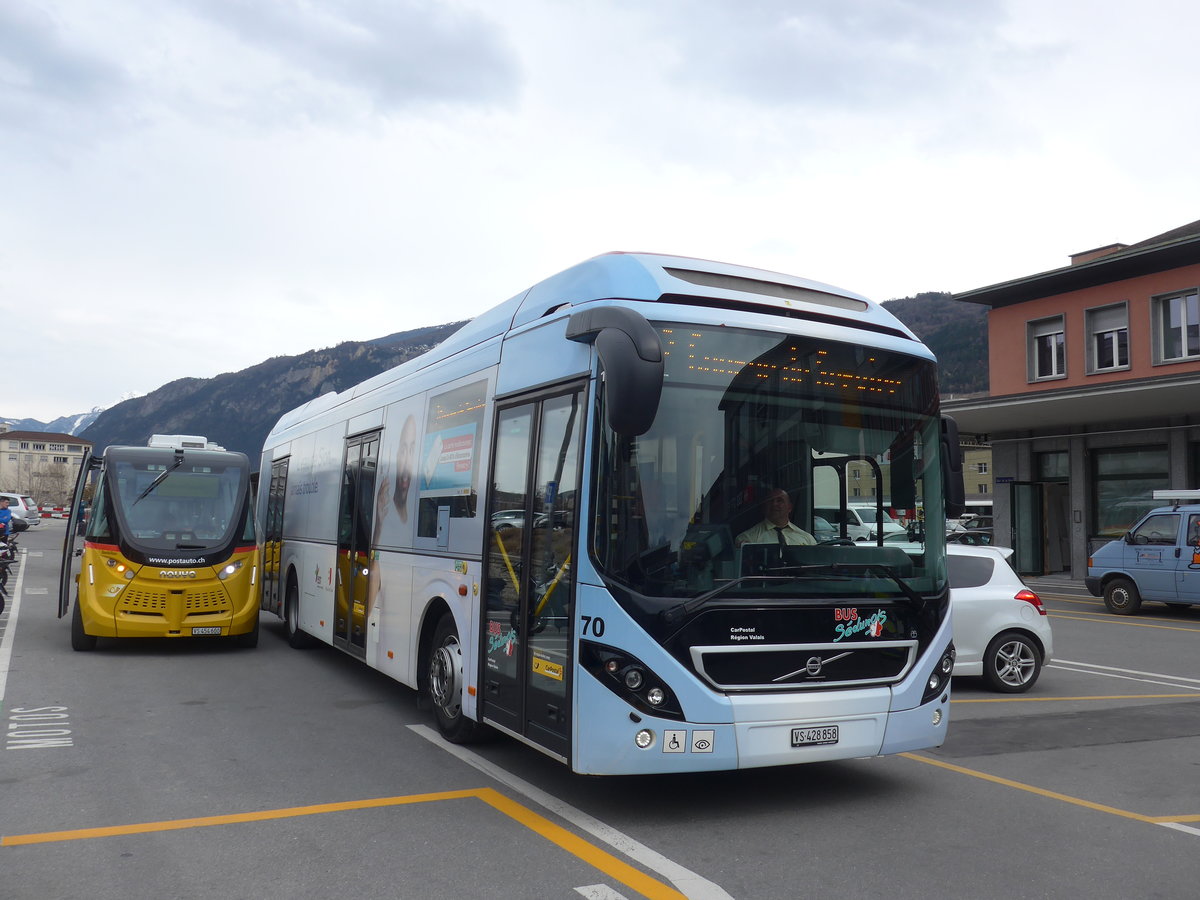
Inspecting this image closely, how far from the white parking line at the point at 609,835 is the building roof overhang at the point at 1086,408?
Answer: 1870 centimetres

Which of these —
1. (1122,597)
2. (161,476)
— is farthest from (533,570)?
(1122,597)

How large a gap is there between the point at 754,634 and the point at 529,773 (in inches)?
78.9

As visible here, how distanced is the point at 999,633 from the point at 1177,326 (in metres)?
20.4

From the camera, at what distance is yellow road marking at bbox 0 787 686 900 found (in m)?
4.60

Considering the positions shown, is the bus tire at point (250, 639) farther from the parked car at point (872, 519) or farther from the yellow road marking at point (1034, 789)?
the parked car at point (872, 519)

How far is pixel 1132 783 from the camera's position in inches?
263

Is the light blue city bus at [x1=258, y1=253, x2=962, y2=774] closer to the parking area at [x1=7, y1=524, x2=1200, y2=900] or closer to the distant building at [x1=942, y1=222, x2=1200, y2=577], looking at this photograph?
the parking area at [x1=7, y1=524, x2=1200, y2=900]

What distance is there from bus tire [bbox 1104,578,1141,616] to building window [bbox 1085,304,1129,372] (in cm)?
1049

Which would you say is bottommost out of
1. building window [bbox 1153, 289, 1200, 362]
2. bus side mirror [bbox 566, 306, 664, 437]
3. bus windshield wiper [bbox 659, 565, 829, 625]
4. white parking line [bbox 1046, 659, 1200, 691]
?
white parking line [bbox 1046, 659, 1200, 691]

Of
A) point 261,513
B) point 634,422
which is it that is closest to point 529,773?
point 634,422

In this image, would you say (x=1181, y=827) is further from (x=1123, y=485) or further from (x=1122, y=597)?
(x=1123, y=485)

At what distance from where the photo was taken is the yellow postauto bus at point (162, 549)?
11625 millimetres

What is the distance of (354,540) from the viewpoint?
10.0 meters

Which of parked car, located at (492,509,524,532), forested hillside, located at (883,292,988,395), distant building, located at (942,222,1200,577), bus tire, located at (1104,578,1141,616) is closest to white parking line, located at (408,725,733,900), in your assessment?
parked car, located at (492,509,524,532)
